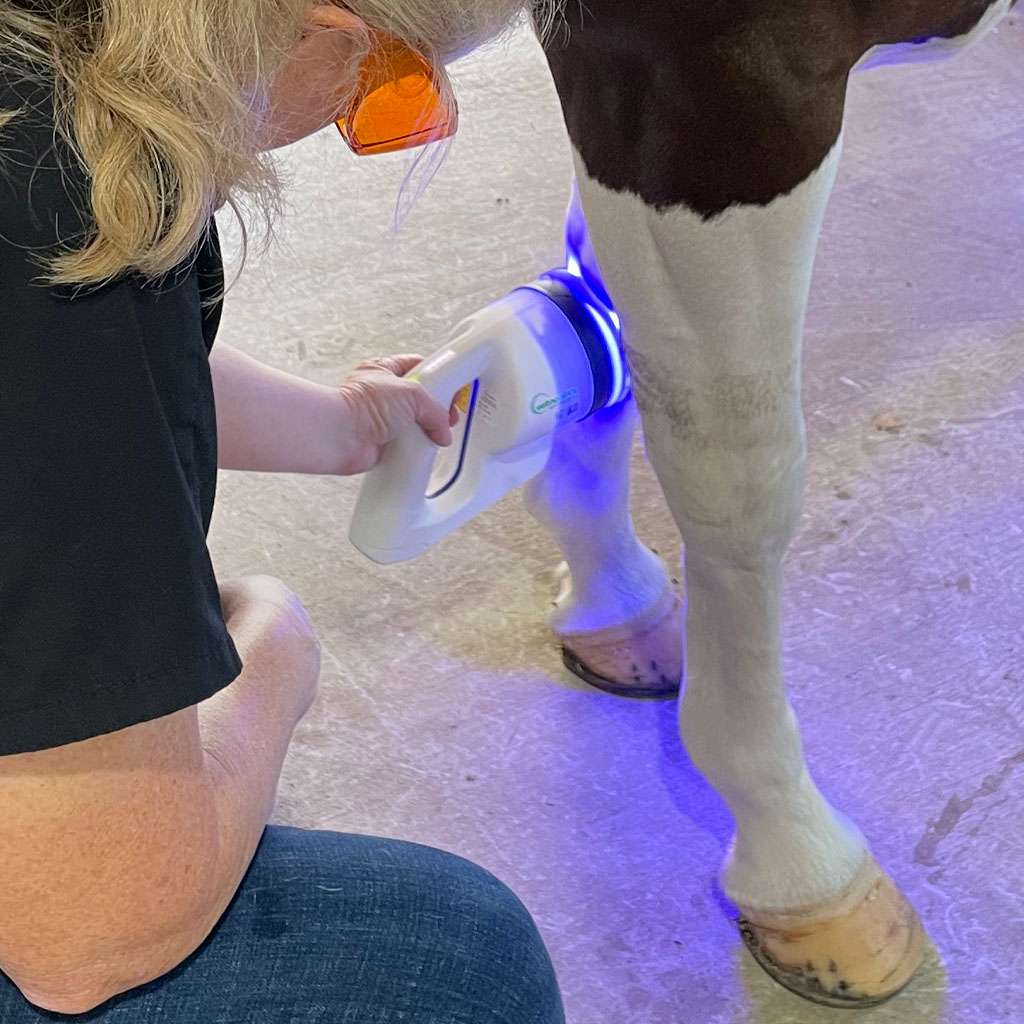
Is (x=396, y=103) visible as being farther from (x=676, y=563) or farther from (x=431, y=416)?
(x=676, y=563)

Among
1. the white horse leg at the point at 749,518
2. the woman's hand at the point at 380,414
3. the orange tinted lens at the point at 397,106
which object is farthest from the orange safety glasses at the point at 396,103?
the woman's hand at the point at 380,414

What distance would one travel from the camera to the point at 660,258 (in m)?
0.61

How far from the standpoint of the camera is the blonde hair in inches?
17.1

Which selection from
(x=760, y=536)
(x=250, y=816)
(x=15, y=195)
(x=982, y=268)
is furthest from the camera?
(x=982, y=268)

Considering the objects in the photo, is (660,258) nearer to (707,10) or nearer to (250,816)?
(707,10)

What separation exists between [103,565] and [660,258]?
303 mm

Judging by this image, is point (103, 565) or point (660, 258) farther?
point (660, 258)

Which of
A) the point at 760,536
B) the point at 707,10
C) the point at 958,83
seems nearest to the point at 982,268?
the point at 958,83

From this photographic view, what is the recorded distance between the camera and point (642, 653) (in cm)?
111

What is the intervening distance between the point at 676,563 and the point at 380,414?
0.46 metres

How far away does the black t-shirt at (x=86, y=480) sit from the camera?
0.44 metres

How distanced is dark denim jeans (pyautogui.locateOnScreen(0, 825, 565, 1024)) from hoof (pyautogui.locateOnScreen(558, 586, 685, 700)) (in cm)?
45

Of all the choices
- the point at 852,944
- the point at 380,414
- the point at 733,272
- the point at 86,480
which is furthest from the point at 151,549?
the point at 852,944

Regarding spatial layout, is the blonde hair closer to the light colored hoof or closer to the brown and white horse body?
the brown and white horse body
